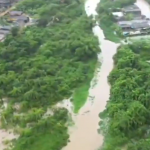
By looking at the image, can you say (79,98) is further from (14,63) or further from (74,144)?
(14,63)

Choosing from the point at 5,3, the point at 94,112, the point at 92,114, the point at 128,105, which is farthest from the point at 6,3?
the point at 128,105

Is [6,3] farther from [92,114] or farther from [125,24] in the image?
[92,114]

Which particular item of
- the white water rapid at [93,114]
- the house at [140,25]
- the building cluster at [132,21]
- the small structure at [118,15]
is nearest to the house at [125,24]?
the building cluster at [132,21]

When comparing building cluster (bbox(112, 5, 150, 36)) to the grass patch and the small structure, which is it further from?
the grass patch

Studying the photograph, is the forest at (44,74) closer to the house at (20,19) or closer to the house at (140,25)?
the house at (20,19)

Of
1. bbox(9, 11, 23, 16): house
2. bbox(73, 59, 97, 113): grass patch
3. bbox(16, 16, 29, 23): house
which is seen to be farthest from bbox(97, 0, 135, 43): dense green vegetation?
bbox(9, 11, 23, 16): house

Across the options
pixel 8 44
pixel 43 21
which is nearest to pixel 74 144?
pixel 8 44
